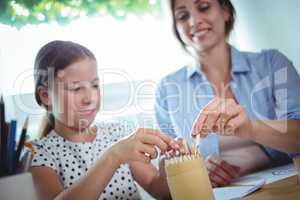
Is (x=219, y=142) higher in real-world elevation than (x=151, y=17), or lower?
lower

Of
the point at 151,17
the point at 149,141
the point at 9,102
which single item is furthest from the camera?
the point at 151,17

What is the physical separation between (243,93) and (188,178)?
397 millimetres

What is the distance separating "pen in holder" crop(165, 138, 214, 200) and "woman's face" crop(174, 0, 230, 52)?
0.42m

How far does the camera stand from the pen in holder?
602 mm

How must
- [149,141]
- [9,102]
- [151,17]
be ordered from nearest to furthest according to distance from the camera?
[149,141]
[9,102]
[151,17]

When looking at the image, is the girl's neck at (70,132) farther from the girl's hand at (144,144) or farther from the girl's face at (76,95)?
the girl's hand at (144,144)

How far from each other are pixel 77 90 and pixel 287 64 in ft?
1.68

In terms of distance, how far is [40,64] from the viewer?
0.82 metres

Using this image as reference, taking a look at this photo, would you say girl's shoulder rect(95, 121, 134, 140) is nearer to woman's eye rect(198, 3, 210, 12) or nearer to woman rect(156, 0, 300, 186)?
woman rect(156, 0, 300, 186)

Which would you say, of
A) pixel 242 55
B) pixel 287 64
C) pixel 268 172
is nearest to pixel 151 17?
pixel 242 55

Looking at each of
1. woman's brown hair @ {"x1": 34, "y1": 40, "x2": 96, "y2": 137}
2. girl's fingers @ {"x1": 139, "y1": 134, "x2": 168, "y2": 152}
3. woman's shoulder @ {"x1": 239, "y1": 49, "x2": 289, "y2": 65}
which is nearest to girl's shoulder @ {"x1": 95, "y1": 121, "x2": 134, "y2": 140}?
woman's brown hair @ {"x1": 34, "y1": 40, "x2": 96, "y2": 137}

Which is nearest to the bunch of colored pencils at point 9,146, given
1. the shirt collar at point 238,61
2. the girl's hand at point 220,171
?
the girl's hand at point 220,171

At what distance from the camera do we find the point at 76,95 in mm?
818

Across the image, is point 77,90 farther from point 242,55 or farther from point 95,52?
point 242,55
